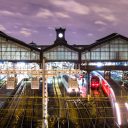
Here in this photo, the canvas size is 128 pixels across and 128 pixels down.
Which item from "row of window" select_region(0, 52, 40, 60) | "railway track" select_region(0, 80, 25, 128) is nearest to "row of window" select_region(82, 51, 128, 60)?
"row of window" select_region(0, 52, 40, 60)

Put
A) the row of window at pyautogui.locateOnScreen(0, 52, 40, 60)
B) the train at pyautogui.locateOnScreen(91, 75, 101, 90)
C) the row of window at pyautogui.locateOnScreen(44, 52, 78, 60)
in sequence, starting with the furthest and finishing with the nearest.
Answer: the row of window at pyautogui.locateOnScreen(44, 52, 78, 60) → the row of window at pyautogui.locateOnScreen(0, 52, 40, 60) → the train at pyautogui.locateOnScreen(91, 75, 101, 90)

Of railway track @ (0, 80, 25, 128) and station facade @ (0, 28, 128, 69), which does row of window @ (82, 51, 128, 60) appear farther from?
railway track @ (0, 80, 25, 128)

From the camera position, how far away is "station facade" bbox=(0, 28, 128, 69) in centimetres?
5431

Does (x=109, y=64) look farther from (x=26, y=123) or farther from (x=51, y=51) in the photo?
(x=26, y=123)

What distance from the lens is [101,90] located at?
167 ft

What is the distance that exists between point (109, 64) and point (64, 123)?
28.7 meters

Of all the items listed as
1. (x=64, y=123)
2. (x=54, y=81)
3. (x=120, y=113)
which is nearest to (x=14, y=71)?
(x=64, y=123)

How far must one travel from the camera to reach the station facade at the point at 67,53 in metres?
54.3

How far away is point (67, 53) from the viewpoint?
55.3 metres

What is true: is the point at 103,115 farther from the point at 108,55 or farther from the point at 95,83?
the point at 108,55

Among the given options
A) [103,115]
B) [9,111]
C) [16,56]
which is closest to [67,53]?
[16,56]

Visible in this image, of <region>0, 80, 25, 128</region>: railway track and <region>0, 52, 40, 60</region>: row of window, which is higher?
<region>0, 52, 40, 60</region>: row of window

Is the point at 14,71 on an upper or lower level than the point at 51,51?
lower

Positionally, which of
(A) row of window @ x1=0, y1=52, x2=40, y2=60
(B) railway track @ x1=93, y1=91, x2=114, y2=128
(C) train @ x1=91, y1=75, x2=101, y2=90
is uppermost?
(A) row of window @ x1=0, y1=52, x2=40, y2=60
